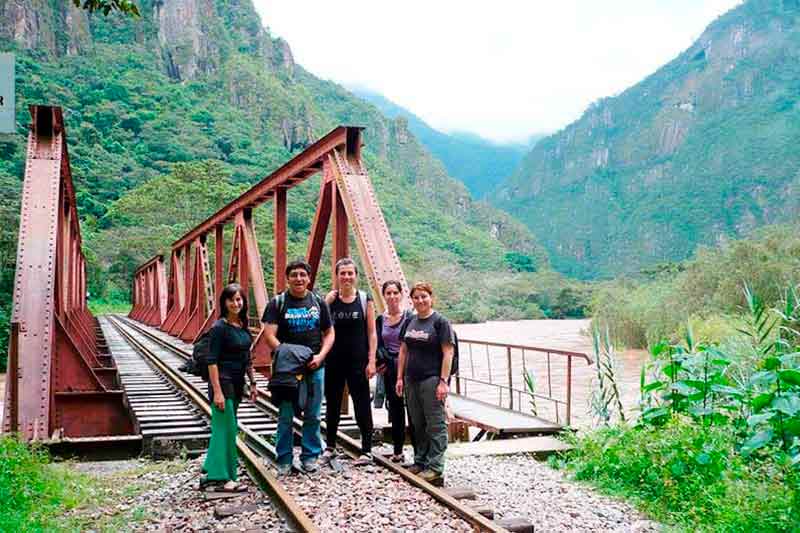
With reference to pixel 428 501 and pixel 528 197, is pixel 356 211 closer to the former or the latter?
pixel 428 501

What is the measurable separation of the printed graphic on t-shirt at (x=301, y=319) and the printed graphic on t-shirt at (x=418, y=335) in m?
0.64

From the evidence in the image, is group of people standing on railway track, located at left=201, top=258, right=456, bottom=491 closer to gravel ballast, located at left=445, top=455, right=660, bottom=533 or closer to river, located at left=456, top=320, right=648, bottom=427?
gravel ballast, located at left=445, top=455, right=660, bottom=533

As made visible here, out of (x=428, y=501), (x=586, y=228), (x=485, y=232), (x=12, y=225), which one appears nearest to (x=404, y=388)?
(x=428, y=501)

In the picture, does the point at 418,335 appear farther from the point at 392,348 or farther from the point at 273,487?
the point at 273,487

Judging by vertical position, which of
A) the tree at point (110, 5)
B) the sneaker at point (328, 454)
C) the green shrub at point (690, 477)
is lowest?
the green shrub at point (690, 477)

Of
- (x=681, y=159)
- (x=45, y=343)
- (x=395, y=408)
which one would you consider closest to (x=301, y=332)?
(x=395, y=408)

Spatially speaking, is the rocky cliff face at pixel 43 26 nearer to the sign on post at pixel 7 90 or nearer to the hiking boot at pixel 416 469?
the sign on post at pixel 7 90

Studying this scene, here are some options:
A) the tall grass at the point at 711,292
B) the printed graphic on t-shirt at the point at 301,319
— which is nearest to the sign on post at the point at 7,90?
the printed graphic on t-shirt at the point at 301,319

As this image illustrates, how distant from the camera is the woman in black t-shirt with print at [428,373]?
16.2 feet

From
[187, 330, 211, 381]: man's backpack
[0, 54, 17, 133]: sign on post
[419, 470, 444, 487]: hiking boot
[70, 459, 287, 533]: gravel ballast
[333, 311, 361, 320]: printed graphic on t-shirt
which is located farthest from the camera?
[333, 311, 361, 320]: printed graphic on t-shirt

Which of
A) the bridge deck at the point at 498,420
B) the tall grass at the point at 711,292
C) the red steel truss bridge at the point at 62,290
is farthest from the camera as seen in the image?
the tall grass at the point at 711,292

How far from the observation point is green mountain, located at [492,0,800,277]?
99.2 meters

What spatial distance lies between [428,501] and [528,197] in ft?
526

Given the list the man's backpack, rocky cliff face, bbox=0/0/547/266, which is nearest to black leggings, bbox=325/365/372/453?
the man's backpack
